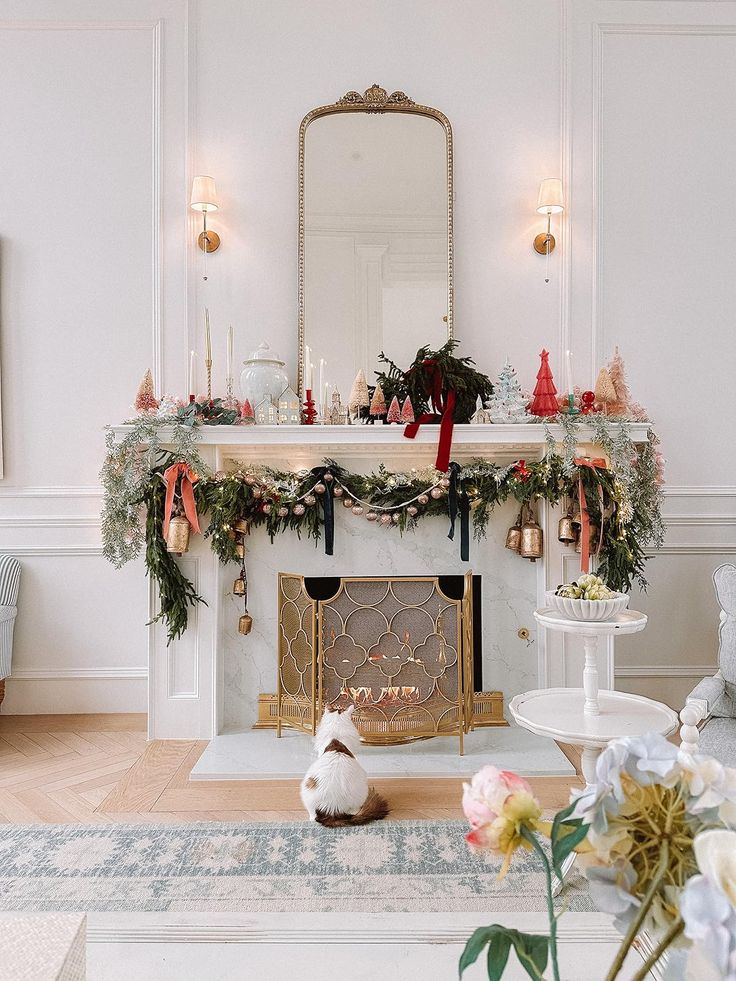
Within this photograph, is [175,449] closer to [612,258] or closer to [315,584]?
[315,584]

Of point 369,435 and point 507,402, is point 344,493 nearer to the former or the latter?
point 369,435

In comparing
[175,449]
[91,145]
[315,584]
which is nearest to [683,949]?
[315,584]

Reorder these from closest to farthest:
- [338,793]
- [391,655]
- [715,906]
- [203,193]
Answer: [715,906], [338,793], [391,655], [203,193]

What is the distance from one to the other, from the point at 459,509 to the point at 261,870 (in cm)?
173

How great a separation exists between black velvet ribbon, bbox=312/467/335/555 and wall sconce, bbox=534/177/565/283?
164cm

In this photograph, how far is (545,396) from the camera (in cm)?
310

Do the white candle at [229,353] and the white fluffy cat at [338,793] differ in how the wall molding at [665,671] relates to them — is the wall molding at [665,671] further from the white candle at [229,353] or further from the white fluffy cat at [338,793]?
the white candle at [229,353]

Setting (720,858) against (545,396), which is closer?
(720,858)

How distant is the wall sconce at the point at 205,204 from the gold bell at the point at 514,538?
7.00 ft

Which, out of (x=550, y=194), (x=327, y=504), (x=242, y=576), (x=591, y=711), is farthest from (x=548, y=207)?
(x=591, y=711)

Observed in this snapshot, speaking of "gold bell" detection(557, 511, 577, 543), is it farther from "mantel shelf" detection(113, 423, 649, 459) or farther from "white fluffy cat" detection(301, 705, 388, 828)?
"white fluffy cat" detection(301, 705, 388, 828)

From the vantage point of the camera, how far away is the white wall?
3.49 metres

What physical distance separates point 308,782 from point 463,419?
1.73 m

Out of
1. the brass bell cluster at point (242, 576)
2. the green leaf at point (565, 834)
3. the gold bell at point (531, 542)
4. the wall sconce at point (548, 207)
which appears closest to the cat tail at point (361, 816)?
the brass bell cluster at point (242, 576)
